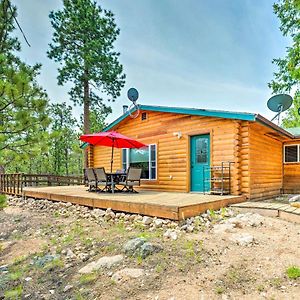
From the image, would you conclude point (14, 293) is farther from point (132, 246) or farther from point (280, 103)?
point (280, 103)

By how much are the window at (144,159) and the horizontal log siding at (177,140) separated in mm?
210

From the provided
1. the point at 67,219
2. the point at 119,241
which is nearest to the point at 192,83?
the point at 67,219

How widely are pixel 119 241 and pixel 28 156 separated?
2.44 metres

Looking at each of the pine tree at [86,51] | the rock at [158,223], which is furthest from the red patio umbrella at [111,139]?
the pine tree at [86,51]

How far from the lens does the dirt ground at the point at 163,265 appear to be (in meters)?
2.70

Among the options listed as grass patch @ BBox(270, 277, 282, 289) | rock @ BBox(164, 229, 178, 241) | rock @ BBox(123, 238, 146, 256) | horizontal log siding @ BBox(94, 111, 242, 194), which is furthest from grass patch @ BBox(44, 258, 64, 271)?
horizontal log siding @ BBox(94, 111, 242, 194)

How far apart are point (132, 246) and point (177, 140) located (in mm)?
4991

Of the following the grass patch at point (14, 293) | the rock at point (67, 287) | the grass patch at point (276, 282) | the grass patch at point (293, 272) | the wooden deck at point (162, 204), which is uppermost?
the wooden deck at point (162, 204)

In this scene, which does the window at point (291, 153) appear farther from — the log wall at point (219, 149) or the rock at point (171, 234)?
the rock at point (171, 234)

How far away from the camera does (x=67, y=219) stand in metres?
5.91

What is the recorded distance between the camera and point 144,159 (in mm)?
9117

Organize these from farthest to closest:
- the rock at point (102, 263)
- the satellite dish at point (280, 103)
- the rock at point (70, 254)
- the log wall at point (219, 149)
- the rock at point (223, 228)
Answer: the satellite dish at point (280, 103) < the log wall at point (219, 149) < the rock at point (223, 228) < the rock at point (70, 254) < the rock at point (102, 263)

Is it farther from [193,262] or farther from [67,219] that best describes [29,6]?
[67,219]

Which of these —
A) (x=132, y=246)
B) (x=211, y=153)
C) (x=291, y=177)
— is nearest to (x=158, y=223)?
(x=132, y=246)
